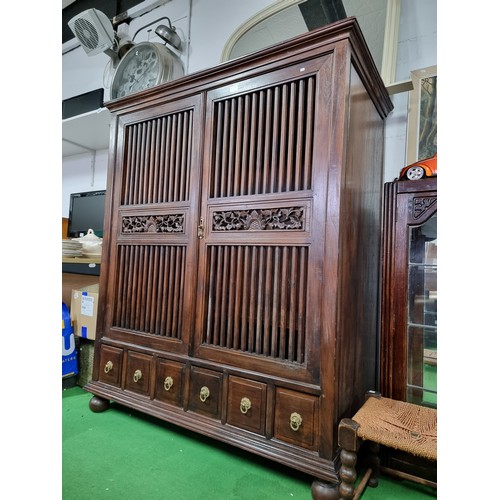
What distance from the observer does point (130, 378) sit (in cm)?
189

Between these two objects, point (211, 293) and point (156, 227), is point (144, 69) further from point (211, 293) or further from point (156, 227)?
point (211, 293)

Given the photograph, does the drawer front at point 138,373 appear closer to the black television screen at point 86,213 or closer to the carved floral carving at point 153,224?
the carved floral carving at point 153,224

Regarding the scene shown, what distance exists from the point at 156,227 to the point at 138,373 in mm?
789

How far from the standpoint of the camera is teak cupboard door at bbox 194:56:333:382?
1.41 metres

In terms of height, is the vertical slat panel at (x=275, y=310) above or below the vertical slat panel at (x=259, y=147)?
below

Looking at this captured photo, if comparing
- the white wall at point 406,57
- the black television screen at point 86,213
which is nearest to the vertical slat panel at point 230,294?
the white wall at point 406,57

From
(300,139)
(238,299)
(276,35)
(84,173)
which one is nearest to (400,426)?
(238,299)

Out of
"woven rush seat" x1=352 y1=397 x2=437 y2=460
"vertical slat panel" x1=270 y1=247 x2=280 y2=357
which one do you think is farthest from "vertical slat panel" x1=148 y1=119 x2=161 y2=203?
"woven rush seat" x1=352 y1=397 x2=437 y2=460

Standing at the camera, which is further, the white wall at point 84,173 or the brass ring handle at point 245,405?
the white wall at point 84,173

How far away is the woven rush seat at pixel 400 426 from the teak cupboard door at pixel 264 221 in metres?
0.26

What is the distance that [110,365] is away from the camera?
6.48ft

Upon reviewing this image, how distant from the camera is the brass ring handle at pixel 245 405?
149 centimetres

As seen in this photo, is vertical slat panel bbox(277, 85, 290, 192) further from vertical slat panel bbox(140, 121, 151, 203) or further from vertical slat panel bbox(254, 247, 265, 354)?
vertical slat panel bbox(140, 121, 151, 203)

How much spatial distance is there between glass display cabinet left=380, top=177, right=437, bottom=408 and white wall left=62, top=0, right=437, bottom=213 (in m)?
0.41
